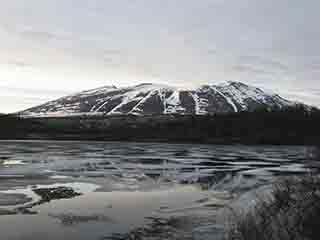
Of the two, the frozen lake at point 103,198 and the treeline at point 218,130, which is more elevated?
the treeline at point 218,130

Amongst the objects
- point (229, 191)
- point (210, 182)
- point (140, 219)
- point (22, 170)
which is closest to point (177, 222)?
point (140, 219)

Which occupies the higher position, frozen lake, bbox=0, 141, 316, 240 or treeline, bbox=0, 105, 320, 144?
treeline, bbox=0, 105, 320, 144

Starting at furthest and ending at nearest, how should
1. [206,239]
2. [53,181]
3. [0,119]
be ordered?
[0,119] → [53,181] → [206,239]

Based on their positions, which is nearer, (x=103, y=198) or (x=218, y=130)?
(x=103, y=198)

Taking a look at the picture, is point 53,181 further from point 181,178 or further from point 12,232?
point 12,232

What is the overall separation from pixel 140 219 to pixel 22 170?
16.4 m

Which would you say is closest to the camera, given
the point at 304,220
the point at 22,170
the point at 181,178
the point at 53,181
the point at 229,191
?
the point at 304,220

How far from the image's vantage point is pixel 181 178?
2559 cm

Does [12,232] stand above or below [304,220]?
below

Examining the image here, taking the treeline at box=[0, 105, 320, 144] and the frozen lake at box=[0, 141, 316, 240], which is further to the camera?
the treeline at box=[0, 105, 320, 144]

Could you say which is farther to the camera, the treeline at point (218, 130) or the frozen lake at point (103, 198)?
the treeline at point (218, 130)

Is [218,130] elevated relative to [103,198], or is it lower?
elevated

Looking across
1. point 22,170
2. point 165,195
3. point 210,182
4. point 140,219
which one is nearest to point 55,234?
point 140,219

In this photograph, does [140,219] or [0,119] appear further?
[0,119]
